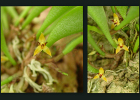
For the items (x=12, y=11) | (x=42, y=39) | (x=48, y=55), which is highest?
(x=12, y=11)

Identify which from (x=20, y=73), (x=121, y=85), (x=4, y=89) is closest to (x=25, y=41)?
(x=20, y=73)

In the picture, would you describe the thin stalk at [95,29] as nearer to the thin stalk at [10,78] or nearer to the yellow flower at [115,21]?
the yellow flower at [115,21]

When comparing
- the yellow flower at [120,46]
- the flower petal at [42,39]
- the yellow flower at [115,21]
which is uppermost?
the yellow flower at [115,21]

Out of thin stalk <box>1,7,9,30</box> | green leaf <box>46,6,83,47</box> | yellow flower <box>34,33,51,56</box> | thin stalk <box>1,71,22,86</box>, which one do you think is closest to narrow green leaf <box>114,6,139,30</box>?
green leaf <box>46,6,83,47</box>

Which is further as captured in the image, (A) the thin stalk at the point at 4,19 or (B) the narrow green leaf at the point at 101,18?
(A) the thin stalk at the point at 4,19

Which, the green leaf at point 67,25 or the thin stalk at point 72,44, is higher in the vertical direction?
the green leaf at point 67,25

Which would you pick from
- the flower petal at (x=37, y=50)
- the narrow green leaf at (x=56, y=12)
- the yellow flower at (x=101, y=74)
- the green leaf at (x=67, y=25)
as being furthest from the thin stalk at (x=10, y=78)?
the yellow flower at (x=101, y=74)

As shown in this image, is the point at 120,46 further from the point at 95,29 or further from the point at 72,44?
the point at 72,44

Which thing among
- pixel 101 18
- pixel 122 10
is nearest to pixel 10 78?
pixel 101 18

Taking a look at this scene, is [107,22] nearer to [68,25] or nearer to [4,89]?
[68,25]
